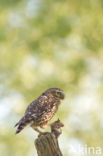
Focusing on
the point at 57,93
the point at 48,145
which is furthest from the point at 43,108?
the point at 48,145

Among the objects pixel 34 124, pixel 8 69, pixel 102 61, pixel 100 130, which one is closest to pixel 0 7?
pixel 8 69

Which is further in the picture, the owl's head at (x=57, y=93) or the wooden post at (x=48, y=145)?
the owl's head at (x=57, y=93)

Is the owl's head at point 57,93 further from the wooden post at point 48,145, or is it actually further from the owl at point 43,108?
the wooden post at point 48,145

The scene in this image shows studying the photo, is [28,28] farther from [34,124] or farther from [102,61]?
[34,124]

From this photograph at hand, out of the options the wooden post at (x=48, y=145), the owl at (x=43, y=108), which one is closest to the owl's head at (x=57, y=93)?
the owl at (x=43, y=108)

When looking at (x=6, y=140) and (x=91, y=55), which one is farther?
(x=91, y=55)

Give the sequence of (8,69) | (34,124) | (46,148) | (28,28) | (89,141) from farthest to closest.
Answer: (28,28) → (8,69) → (89,141) → (34,124) → (46,148)

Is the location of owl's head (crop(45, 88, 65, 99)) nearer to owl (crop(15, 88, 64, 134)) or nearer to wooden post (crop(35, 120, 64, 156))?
owl (crop(15, 88, 64, 134))

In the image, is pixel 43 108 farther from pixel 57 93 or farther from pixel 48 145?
pixel 48 145

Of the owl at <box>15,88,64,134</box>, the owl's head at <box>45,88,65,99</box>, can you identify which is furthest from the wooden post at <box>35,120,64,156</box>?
the owl's head at <box>45,88,65,99</box>
